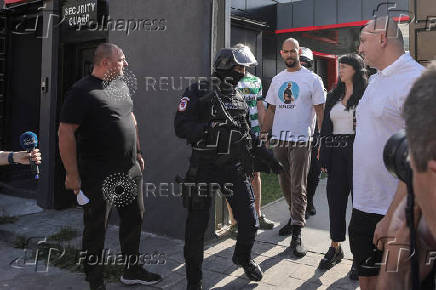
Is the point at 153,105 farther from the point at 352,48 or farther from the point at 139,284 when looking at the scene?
the point at 352,48

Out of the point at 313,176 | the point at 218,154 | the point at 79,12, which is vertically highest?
the point at 79,12

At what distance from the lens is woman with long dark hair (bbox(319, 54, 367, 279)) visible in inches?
140

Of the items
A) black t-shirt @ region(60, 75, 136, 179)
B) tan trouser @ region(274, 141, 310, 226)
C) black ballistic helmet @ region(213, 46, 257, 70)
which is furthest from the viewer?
tan trouser @ region(274, 141, 310, 226)

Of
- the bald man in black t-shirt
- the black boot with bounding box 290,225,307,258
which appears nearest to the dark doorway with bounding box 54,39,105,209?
the bald man in black t-shirt

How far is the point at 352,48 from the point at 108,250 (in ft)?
45.7

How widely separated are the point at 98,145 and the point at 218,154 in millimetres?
949

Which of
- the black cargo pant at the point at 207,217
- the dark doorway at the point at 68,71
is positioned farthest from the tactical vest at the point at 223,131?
the dark doorway at the point at 68,71

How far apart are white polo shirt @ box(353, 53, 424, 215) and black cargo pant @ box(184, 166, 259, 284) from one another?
3.51 ft

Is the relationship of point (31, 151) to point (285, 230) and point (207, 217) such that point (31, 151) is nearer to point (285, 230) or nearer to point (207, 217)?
point (207, 217)

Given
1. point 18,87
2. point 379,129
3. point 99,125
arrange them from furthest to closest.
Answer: point 18,87
point 99,125
point 379,129

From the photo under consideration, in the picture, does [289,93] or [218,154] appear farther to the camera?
[289,93]

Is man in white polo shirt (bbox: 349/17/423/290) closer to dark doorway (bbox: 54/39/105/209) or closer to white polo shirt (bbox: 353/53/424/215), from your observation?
white polo shirt (bbox: 353/53/424/215)

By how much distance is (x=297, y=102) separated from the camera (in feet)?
14.3
